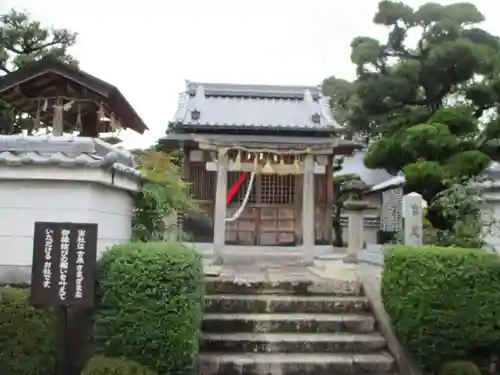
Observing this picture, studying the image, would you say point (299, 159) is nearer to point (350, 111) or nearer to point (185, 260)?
point (185, 260)

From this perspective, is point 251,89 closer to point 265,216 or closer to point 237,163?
point 265,216

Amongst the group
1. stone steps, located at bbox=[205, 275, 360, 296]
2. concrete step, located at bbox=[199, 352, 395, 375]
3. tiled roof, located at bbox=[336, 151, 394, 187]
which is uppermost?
tiled roof, located at bbox=[336, 151, 394, 187]

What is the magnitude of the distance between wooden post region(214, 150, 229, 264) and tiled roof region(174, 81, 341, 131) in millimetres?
5278

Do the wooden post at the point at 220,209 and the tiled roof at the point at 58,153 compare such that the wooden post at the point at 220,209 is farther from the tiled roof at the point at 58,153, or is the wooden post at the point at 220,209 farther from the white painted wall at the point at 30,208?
the white painted wall at the point at 30,208

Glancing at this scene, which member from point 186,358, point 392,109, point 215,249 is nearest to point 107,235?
point 186,358

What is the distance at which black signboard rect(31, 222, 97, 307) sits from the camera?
4945 mm

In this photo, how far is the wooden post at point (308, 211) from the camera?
1129cm

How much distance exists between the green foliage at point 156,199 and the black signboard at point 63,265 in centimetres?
258

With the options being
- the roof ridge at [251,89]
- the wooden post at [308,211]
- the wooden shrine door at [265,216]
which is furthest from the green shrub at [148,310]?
the roof ridge at [251,89]

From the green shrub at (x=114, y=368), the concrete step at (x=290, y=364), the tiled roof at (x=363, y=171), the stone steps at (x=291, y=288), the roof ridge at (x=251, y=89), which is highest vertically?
the roof ridge at (x=251, y=89)

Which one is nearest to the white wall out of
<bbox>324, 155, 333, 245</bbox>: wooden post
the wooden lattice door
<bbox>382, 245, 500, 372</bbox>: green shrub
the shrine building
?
<bbox>382, 245, 500, 372</bbox>: green shrub

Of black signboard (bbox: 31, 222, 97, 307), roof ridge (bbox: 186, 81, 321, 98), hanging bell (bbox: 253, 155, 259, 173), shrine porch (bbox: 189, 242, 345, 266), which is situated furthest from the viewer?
roof ridge (bbox: 186, 81, 321, 98)

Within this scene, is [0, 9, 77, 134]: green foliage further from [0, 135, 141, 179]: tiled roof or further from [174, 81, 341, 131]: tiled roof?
[0, 135, 141, 179]: tiled roof

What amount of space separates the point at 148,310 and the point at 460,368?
3307 mm
